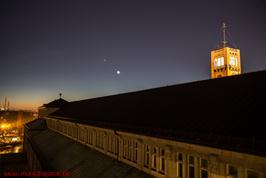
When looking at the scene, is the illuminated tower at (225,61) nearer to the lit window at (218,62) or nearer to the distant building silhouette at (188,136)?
the lit window at (218,62)

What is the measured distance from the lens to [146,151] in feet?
49.8

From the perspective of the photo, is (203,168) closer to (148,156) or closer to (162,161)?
(162,161)

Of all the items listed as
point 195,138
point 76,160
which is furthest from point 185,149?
point 76,160

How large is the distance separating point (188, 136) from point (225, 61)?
7681 centimetres

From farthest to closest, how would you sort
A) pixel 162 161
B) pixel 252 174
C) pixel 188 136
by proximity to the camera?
pixel 162 161
pixel 188 136
pixel 252 174

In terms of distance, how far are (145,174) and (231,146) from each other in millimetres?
7525

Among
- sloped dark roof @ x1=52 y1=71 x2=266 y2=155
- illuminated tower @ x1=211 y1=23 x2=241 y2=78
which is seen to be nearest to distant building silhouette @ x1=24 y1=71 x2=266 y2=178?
sloped dark roof @ x1=52 y1=71 x2=266 y2=155

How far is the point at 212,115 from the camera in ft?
40.3

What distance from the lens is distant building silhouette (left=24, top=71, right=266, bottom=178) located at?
9.23m

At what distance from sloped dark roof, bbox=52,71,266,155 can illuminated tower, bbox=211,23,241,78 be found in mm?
66869

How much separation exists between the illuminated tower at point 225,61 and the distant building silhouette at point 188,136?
212 ft

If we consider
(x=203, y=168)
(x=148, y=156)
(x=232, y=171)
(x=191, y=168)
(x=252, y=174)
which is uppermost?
(x=252, y=174)

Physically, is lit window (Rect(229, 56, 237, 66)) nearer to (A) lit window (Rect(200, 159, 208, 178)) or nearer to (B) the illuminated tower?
(B) the illuminated tower

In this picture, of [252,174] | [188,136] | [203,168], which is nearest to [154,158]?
[188,136]
